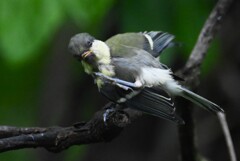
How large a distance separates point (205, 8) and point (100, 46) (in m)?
0.84

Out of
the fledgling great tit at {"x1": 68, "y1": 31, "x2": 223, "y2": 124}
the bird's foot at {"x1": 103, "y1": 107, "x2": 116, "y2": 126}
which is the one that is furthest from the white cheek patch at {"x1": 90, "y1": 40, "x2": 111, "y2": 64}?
the bird's foot at {"x1": 103, "y1": 107, "x2": 116, "y2": 126}

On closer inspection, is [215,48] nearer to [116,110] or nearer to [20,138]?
[116,110]

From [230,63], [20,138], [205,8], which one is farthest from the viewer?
[230,63]

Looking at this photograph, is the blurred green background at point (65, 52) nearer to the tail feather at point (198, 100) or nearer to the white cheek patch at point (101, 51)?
the white cheek patch at point (101, 51)

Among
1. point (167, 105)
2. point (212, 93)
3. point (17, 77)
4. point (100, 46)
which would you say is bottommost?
point (212, 93)

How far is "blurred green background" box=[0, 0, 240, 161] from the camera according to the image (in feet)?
7.30

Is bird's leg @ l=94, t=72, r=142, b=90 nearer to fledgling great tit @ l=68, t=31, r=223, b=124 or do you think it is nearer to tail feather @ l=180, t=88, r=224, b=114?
fledgling great tit @ l=68, t=31, r=223, b=124

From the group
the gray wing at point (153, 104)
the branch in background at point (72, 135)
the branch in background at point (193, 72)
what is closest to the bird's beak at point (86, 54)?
the gray wing at point (153, 104)

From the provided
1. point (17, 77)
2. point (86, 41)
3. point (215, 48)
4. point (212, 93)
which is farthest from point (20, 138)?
point (212, 93)

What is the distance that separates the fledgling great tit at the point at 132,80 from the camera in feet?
6.55

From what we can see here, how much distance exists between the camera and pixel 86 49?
6.57ft

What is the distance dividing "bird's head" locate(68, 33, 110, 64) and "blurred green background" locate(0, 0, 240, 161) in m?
0.19

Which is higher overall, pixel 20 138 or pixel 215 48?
pixel 20 138

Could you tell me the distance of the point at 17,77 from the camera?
2.96 metres
